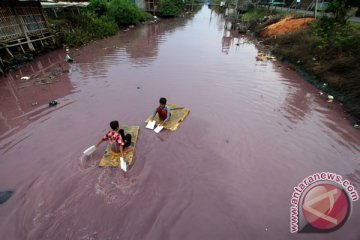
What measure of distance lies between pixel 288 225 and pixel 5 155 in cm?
758

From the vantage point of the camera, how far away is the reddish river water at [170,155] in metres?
4.86

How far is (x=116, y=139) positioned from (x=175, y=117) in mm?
2837

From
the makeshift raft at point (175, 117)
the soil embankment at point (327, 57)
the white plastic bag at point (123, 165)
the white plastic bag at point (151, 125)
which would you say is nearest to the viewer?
the white plastic bag at point (123, 165)

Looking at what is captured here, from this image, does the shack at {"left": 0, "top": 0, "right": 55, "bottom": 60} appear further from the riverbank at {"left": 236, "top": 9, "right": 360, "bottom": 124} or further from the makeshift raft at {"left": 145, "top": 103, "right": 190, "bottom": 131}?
the riverbank at {"left": 236, "top": 9, "right": 360, "bottom": 124}

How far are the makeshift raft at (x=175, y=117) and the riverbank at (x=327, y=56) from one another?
619 cm

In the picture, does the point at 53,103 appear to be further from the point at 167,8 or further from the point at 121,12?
the point at 167,8

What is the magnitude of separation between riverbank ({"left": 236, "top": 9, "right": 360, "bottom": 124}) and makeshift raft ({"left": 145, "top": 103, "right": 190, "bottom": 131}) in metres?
6.19

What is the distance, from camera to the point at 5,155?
656 cm

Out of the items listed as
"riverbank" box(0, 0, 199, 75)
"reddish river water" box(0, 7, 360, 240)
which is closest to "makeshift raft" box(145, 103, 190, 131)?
"reddish river water" box(0, 7, 360, 240)

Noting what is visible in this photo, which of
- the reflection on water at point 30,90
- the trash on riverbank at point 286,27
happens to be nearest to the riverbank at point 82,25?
the reflection on water at point 30,90

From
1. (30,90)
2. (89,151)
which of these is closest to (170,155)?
(89,151)

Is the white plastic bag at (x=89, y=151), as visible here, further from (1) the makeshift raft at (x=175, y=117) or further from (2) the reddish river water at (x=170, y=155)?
(1) the makeshift raft at (x=175, y=117)

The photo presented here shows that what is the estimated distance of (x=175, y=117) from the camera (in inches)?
326

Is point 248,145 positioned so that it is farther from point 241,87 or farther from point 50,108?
point 50,108
